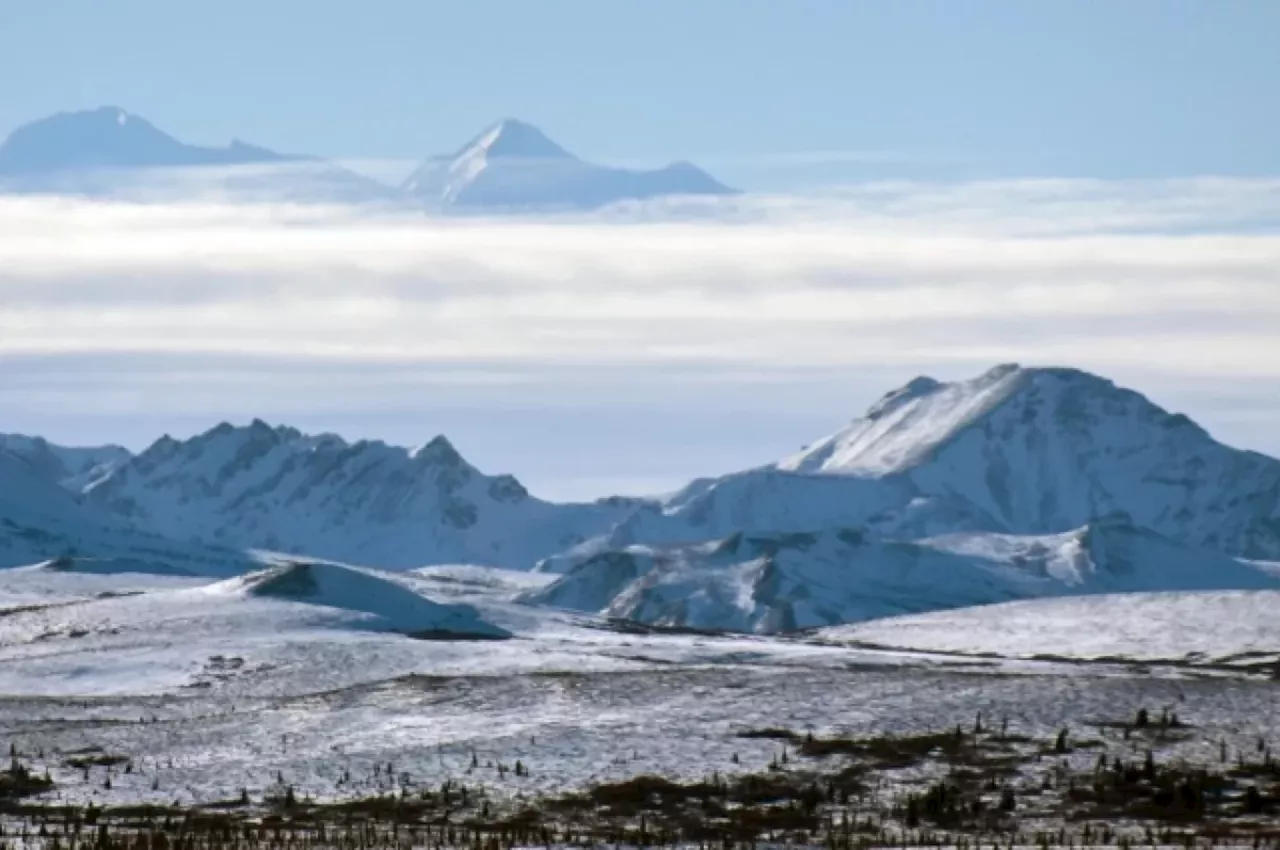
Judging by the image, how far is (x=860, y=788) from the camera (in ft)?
227

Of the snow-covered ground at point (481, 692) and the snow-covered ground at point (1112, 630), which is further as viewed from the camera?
the snow-covered ground at point (1112, 630)

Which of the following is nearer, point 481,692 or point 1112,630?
point 481,692

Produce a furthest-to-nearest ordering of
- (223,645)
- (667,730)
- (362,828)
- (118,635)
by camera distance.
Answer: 1. (118,635)
2. (223,645)
3. (667,730)
4. (362,828)

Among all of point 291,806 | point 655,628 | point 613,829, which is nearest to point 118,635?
point 655,628

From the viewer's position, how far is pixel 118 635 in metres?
139

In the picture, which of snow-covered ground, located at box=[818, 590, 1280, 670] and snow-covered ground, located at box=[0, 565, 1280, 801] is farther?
snow-covered ground, located at box=[818, 590, 1280, 670]

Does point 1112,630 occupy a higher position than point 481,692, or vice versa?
point 1112,630

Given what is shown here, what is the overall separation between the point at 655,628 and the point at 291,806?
11679 cm

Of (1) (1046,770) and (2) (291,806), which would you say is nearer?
(2) (291,806)

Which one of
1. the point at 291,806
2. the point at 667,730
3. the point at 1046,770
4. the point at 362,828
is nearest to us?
the point at 362,828

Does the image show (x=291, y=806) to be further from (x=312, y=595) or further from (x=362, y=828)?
(x=312, y=595)

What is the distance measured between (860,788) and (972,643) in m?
96.0

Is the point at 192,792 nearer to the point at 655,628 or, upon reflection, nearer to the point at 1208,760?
the point at 1208,760

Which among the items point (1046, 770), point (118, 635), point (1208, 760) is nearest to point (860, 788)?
point (1046, 770)
